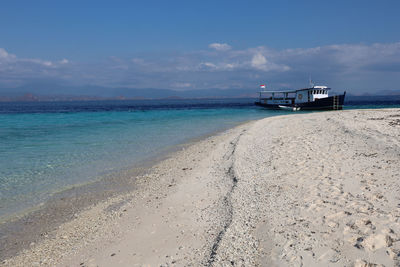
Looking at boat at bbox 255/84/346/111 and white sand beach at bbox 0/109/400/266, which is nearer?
white sand beach at bbox 0/109/400/266

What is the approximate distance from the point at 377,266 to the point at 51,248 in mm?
5625

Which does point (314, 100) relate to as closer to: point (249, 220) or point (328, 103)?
point (328, 103)

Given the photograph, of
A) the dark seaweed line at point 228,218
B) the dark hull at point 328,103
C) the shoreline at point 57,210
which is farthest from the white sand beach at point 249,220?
the dark hull at point 328,103

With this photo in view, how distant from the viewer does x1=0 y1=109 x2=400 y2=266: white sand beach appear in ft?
15.5

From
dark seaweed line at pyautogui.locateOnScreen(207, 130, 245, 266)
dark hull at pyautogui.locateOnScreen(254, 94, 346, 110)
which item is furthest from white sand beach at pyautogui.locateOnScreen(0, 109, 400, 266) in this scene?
dark hull at pyautogui.locateOnScreen(254, 94, 346, 110)

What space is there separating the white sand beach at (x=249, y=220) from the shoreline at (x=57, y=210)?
0.31 meters

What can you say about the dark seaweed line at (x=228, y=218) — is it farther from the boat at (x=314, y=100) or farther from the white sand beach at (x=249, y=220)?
the boat at (x=314, y=100)

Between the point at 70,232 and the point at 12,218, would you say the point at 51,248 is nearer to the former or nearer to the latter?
the point at 70,232

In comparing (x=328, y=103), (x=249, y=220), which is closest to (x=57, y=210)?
(x=249, y=220)

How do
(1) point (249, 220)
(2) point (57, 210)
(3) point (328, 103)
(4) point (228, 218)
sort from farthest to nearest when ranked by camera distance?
1. (3) point (328, 103)
2. (2) point (57, 210)
3. (4) point (228, 218)
4. (1) point (249, 220)

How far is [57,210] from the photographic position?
7848 millimetres

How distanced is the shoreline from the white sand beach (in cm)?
31

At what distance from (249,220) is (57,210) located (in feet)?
17.0

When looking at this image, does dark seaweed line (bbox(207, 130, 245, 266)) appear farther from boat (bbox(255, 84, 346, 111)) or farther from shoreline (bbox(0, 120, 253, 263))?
boat (bbox(255, 84, 346, 111))
